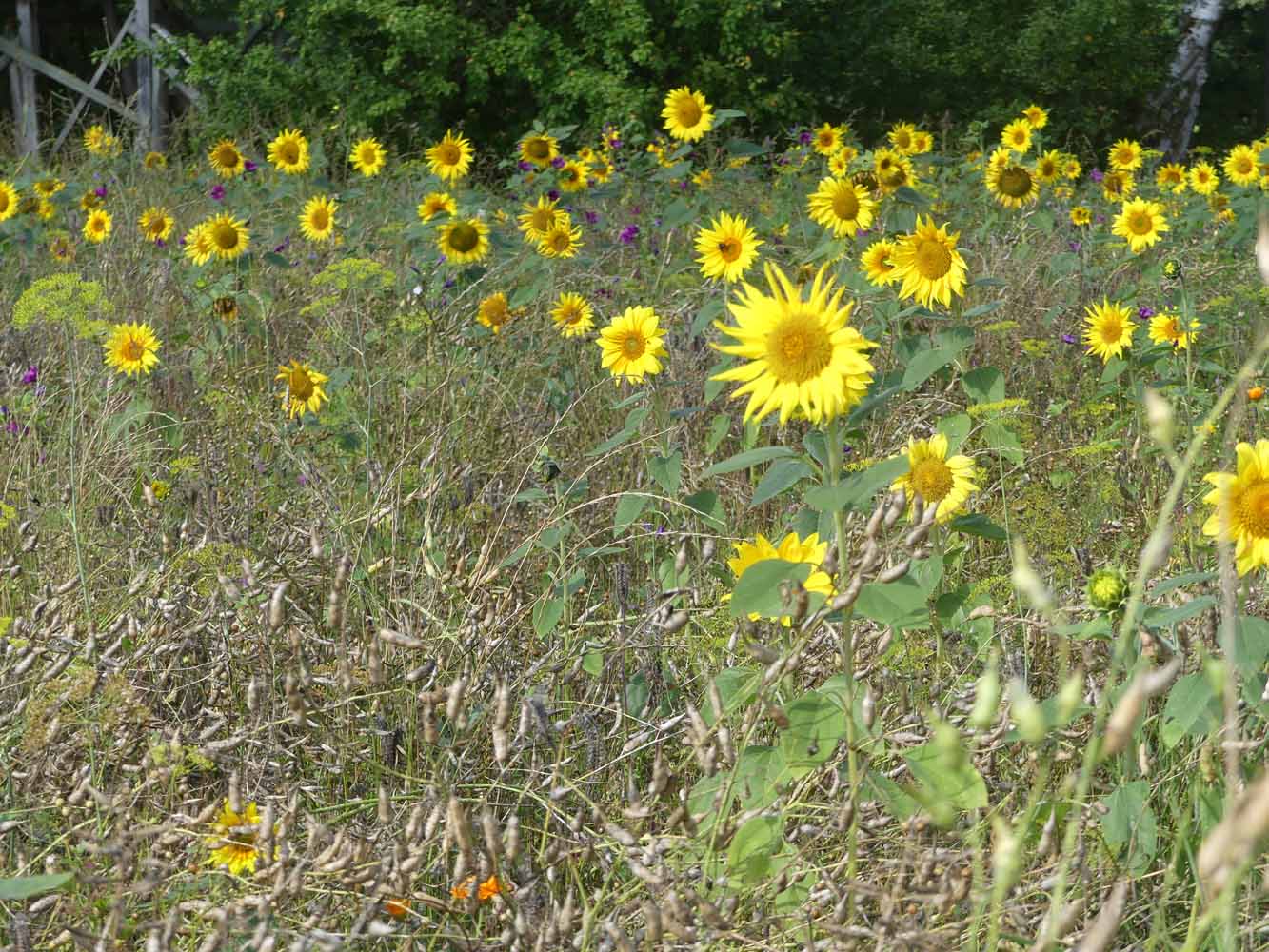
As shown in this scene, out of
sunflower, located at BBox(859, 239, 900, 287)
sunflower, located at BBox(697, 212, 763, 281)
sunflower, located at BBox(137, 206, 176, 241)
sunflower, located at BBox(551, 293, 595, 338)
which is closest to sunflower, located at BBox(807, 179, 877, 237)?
sunflower, located at BBox(697, 212, 763, 281)

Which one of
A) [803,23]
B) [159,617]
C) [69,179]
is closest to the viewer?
[159,617]

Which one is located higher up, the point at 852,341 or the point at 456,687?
the point at 852,341

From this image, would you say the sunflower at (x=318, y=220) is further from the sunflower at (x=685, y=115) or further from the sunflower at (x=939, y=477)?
the sunflower at (x=939, y=477)

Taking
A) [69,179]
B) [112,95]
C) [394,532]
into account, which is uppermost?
[394,532]

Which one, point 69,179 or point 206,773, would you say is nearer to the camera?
point 206,773

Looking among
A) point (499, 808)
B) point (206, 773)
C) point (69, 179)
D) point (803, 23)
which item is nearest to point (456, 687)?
point (499, 808)

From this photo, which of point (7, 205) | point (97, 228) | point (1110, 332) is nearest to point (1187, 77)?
point (1110, 332)

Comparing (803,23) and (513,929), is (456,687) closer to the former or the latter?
(513,929)

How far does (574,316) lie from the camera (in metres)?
3.57

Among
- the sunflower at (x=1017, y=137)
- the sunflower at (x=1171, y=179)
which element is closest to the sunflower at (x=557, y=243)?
the sunflower at (x=1017, y=137)

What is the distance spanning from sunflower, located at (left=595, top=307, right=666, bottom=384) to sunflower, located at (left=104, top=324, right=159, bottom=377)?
1.36 m

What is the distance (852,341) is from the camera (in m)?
1.57

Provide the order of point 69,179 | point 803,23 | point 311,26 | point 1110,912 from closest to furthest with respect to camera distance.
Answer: point 1110,912 < point 69,179 < point 311,26 < point 803,23

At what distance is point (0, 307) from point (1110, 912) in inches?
187
